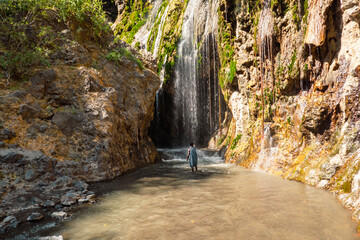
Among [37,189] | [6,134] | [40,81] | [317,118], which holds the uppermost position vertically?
[40,81]

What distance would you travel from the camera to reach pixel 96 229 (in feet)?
14.7

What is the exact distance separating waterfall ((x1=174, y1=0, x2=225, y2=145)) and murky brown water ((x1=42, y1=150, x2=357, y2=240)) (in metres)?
14.0

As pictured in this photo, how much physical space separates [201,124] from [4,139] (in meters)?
17.1

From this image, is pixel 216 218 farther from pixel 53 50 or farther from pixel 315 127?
pixel 53 50

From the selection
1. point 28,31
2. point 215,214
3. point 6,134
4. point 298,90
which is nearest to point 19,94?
point 6,134

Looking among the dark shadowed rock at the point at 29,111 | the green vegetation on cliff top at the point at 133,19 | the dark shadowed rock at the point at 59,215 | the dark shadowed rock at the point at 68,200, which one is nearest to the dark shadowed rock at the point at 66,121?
the dark shadowed rock at the point at 29,111

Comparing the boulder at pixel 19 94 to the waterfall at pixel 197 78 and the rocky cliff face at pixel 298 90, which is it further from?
the waterfall at pixel 197 78

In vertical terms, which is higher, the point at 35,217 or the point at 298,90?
the point at 298,90

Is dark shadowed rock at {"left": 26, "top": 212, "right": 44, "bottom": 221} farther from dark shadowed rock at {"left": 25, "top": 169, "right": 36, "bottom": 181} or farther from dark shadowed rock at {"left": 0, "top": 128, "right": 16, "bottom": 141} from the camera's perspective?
dark shadowed rock at {"left": 0, "top": 128, "right": 16, "bottom": 141}

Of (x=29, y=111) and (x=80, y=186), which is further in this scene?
(x=29, y=111)

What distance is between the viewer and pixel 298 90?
34.8 ft

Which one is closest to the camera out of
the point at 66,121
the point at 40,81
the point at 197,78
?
the point at 66,121

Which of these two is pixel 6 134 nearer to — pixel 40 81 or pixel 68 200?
pixel 40 81

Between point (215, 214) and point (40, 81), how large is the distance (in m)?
8.62
